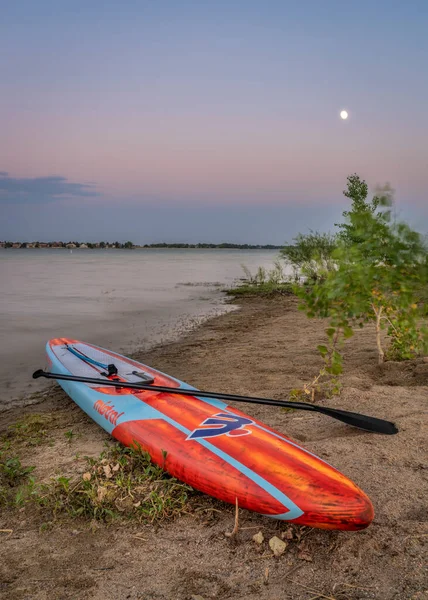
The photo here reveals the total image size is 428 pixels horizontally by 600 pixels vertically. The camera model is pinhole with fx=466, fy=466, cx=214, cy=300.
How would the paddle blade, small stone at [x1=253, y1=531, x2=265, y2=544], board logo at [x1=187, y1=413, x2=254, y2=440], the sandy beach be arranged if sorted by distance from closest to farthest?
the sandy beach → small stone at [x1=253, y1=531, x2=265, y2=544] → board logo at [x1=187, y1=413, x2=254, y2=440] → the paddle blade

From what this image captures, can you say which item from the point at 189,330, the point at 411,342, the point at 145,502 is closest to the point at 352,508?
the point at 145,502

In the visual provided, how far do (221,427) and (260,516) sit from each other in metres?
0.67

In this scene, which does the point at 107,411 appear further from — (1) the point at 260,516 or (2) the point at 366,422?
(2) the point at 366,422

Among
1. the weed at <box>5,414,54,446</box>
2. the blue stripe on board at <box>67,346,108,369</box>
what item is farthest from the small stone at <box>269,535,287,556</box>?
the blue stripe on board at <box>67,346,108,369</box>

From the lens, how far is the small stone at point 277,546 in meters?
2.22

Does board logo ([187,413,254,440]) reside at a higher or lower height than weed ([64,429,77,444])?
higher

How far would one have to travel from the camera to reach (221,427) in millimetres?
3086

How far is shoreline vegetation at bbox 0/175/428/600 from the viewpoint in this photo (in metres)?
2.08

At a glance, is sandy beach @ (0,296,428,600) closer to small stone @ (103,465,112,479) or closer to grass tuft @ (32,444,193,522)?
grass tuft @ (32,444,193,522)

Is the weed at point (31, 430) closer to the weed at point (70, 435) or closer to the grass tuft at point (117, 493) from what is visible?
the weed at point (70, 435)

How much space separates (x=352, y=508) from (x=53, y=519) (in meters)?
1.64

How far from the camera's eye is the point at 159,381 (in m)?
4.27

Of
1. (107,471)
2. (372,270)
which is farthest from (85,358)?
(372,270)

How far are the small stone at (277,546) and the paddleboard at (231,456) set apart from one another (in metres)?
0.11
